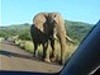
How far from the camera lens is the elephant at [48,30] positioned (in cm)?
2415

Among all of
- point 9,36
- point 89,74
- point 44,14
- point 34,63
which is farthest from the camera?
point 9,36

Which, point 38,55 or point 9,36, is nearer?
point 38,55

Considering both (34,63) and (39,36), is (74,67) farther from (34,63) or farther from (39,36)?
(39,36)

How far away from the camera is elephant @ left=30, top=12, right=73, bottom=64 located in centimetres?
2415

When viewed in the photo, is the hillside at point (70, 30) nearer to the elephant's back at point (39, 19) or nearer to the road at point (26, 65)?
the elephant's back at point (39, 19)

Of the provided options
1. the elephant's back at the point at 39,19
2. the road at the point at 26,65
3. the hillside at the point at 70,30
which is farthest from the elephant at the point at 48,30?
the hillside at the point at 70,30

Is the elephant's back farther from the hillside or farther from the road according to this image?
the hillside

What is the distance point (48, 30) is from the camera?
24859mm

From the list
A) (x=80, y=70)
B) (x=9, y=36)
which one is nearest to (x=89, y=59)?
(x=80, y=70)

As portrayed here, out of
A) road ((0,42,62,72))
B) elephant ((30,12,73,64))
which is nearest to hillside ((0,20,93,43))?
elephant ((30,12,73,64))

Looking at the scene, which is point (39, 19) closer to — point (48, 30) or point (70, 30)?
point (48, 30)

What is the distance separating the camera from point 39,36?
2595 cm

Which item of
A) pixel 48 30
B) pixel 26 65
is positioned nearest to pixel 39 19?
pixel 48 30

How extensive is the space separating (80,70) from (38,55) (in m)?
26.6
